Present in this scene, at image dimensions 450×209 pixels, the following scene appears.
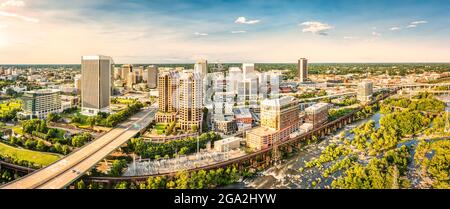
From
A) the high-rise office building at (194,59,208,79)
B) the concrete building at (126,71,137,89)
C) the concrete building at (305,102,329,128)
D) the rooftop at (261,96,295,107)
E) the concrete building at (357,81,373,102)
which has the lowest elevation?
the concrete building at (305,102,329,128)

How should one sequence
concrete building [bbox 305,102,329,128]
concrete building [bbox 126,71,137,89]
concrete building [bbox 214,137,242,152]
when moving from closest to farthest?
concrete building [bbox 214,137,242,152] → concrete building [bbox 305,102,329,128] → concrete building [bbox 126,71,137,89]

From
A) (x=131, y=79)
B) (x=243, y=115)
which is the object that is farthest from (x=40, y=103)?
(x=243, y=115)

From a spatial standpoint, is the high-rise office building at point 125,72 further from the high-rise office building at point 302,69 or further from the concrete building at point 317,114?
→ the concrete building at point 317,114

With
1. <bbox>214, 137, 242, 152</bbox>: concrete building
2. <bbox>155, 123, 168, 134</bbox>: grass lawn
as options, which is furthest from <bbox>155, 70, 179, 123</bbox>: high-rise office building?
<bbox>214, 137, 242, 152</bbox>: concrete building

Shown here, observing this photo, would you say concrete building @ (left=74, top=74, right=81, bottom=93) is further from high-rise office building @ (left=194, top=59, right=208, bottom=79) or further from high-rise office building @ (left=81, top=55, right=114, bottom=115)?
high-rise office building @ (left=194, top=59, right=208, bottom=79)

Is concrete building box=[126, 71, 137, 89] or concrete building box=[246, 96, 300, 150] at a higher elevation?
concrete building box=[126, 71, 137, 89]

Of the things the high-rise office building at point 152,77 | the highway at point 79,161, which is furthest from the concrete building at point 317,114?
the high-rise office building at point 152,77

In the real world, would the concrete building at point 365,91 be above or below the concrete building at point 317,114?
above
